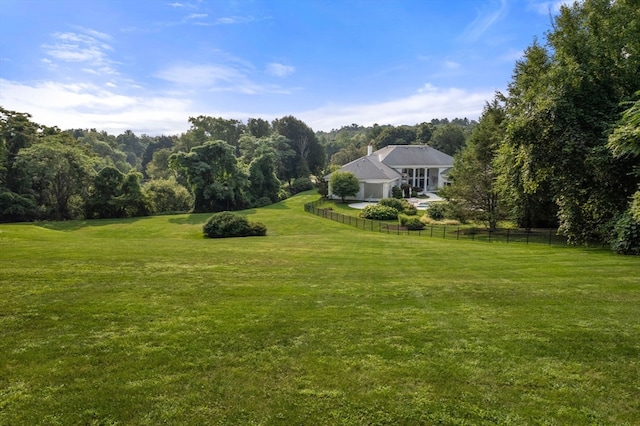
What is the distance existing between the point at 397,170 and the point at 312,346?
53.5 meters

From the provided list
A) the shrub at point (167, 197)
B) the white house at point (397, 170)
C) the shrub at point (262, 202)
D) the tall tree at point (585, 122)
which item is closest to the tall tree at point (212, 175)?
the shrub at point (167, 197)

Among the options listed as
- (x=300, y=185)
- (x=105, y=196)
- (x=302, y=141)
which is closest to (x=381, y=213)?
(x=105, y=196)

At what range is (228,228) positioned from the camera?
24.5 meters

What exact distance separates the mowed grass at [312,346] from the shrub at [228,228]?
524 inches

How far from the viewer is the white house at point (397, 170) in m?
50.1

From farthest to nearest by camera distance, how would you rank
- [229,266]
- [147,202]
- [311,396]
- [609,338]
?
[147,202] < [229,266] < [609,338] < [311,396]

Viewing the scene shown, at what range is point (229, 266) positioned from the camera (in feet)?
38.1

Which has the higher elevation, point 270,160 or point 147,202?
point 270,160

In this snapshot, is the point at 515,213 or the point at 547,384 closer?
the point at 547,384

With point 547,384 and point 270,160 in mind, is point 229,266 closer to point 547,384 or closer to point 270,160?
point 547,384

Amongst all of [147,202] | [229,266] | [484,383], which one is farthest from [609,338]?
[147,202]

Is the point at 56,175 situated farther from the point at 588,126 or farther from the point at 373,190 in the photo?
the point at 588,126

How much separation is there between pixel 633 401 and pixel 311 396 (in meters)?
3.92

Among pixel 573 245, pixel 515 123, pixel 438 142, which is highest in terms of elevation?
pixel 438 142
